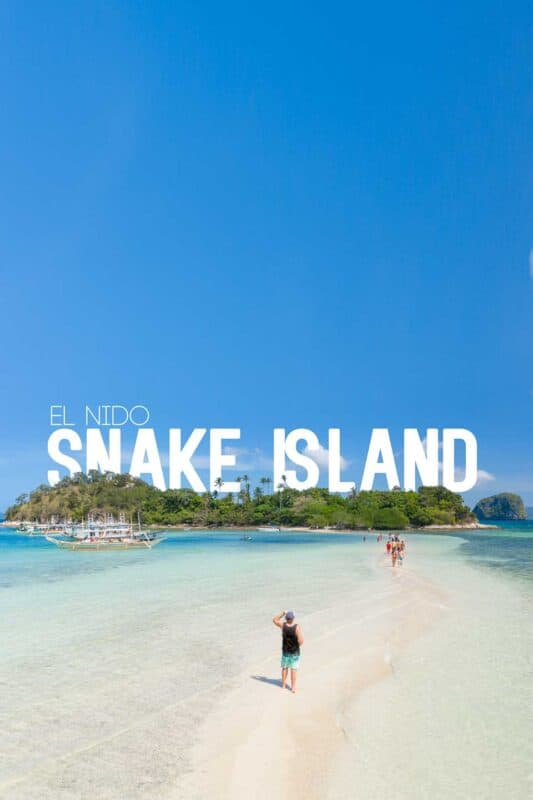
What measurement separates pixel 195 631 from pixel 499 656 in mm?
11000

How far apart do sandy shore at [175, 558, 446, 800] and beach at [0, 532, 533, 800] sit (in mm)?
43

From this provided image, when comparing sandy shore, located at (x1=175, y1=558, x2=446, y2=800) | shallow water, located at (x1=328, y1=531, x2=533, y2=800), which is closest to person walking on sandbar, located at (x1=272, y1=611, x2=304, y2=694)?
sandy shore, located at (x1=175, y1=558, x2=446, y2=800)

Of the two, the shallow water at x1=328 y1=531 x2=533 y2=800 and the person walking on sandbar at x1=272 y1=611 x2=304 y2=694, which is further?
the person walking on sandbar at x1=272 y1=611 x2=304 y2=694

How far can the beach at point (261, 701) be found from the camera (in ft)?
32.5

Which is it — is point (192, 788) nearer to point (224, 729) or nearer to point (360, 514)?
point (224, 729)

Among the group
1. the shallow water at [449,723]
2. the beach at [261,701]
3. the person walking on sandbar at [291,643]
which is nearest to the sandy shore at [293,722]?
the beach at [261,701]

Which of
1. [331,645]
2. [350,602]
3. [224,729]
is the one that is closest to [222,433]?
[350,602]

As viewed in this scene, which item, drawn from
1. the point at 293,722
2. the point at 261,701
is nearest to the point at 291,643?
the point at 261,701

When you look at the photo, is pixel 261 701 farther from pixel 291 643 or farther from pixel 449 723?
pixel 449 723

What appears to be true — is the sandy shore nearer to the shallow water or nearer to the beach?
the beach

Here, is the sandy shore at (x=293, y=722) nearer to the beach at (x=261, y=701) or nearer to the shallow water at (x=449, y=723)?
the beach at (x=261, y=701)

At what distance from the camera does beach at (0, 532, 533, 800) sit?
990 cm

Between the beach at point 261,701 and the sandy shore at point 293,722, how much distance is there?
4 cm

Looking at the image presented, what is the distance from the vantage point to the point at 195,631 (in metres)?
22.3
